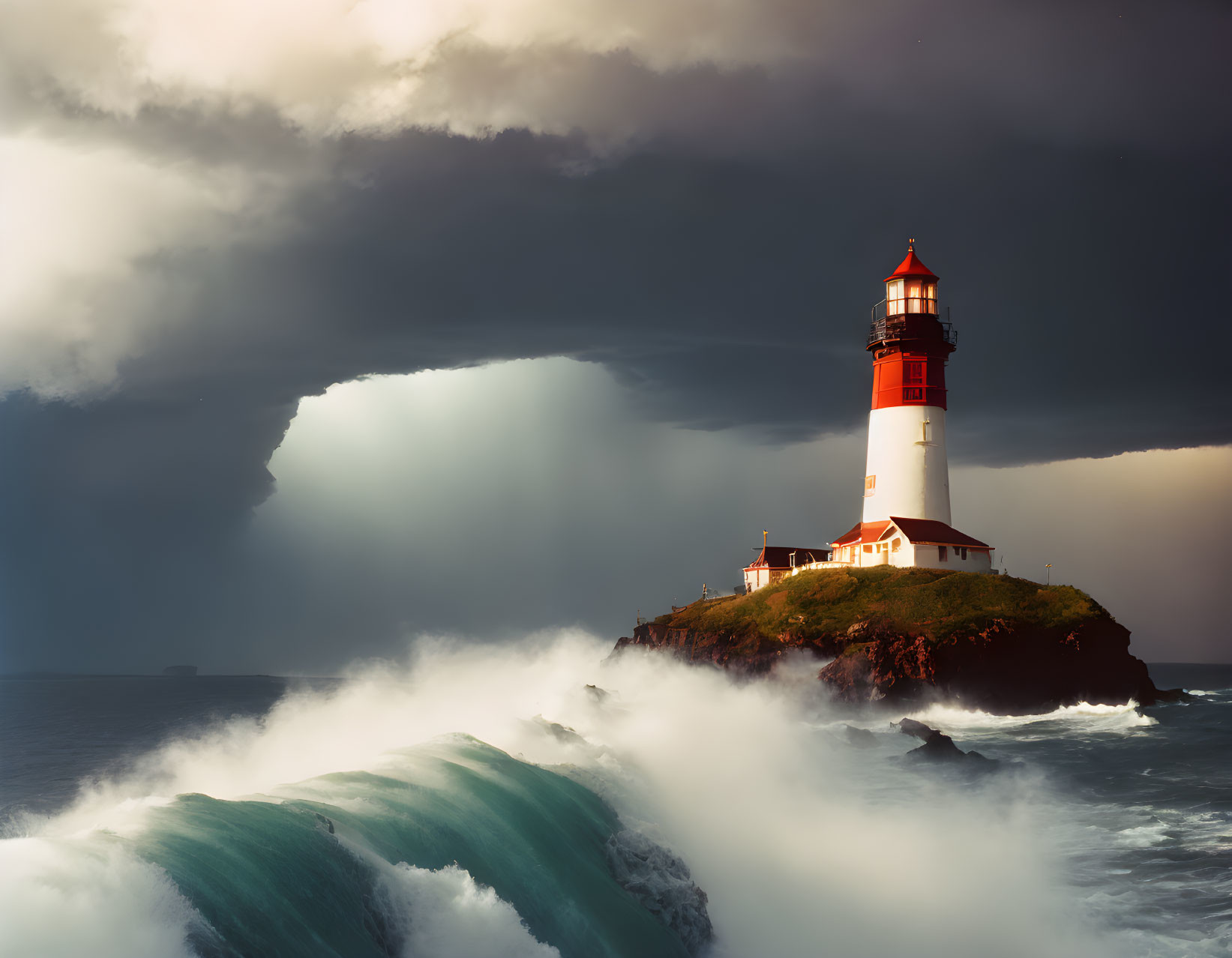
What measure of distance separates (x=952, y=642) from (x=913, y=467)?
14876mm

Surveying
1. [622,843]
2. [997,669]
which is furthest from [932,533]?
[622,843]

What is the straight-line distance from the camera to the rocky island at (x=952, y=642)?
160 ft

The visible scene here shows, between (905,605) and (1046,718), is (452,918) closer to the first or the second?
(1046,718)

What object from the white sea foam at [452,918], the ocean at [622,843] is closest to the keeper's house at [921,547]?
the ocean at [622,843]

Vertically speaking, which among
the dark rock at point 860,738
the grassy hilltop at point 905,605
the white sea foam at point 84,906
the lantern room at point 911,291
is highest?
the lantern room at point 911,291

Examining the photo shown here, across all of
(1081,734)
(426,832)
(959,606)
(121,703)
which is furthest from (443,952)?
(121,703)

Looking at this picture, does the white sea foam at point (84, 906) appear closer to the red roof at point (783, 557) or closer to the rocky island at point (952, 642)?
the rocky island at point (952, 642)

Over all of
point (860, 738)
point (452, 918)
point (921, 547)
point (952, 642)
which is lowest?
point (860, 738)

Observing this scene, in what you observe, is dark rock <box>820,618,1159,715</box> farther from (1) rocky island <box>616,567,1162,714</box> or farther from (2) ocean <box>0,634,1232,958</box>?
(2) ocean <box>0,634,1232,958</box>

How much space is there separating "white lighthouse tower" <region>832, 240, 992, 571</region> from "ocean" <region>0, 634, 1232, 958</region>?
19.7 m

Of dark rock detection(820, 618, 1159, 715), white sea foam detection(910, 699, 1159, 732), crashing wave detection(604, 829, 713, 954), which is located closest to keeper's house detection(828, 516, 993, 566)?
dark rock detection(820, 618, 1159, 715)

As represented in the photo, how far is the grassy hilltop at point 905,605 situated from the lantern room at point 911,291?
54.8ft

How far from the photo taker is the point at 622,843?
15219mm

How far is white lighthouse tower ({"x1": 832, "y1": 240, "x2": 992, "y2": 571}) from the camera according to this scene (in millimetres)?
60594
